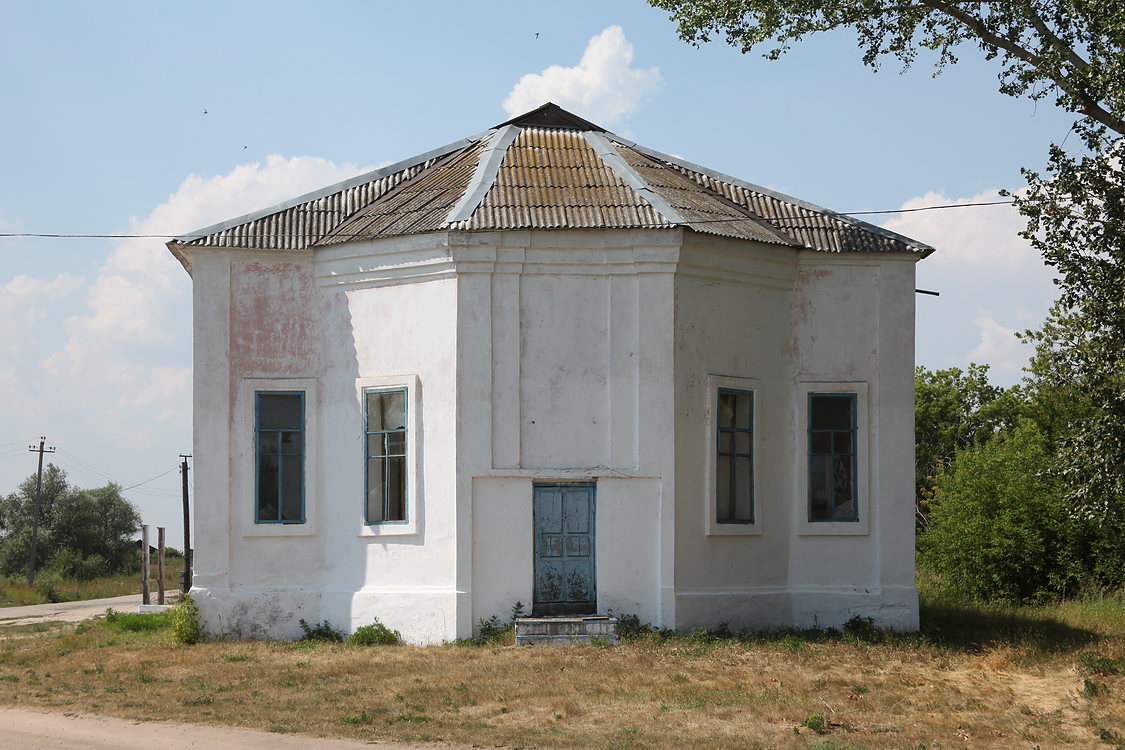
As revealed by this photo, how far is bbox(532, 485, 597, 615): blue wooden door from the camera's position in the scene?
16969 mm

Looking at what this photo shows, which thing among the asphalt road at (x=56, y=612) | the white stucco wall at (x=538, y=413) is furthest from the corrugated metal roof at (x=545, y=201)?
the asphalt road at (x=56, y=612)

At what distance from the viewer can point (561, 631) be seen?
16.2 meters

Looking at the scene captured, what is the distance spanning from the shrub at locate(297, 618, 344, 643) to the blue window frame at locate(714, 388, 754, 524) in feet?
18.2

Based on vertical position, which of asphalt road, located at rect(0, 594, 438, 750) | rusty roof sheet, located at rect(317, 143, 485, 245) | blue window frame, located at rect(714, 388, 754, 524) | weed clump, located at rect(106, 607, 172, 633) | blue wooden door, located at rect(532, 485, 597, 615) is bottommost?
weed clump, located at rect(106, 607, 172, 633)

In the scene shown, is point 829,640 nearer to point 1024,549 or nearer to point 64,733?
point 1024,549

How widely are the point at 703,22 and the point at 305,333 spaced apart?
23.8 ft

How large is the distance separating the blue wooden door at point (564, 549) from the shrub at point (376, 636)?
1.98 metres

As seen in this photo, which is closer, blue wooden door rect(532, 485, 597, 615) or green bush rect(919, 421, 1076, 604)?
blue wooden door rect(532, 485, 597, 615)

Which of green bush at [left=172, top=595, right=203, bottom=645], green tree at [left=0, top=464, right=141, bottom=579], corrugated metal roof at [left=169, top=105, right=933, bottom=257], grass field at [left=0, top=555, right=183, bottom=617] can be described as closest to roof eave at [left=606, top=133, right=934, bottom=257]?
corrugated metal roof at [left=169, top=105, right=933, bottom=257]

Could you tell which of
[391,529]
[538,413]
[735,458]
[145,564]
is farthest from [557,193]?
[145,564]

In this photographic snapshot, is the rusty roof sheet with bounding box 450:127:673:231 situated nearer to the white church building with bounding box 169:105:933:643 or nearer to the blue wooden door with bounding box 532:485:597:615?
the white church building with bounding box 169:105:933:643

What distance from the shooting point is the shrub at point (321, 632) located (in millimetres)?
17359

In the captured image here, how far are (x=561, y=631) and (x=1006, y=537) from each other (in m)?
10.9

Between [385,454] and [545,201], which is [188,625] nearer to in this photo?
[385,454]
